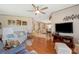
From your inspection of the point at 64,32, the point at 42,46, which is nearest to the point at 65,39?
the point at 64,32

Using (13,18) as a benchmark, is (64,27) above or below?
below

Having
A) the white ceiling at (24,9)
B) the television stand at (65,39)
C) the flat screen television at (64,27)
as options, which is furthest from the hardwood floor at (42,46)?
the white ceiling at (24,9)

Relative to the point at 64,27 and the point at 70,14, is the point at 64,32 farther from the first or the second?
the point at 70,14

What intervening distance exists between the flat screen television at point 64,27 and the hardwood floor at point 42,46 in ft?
0.70

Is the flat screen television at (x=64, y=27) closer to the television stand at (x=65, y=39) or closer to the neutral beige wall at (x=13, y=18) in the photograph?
the television stand at (x=65, y=39)

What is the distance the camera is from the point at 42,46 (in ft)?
7.30

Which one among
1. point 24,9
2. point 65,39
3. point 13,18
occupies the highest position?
point 24,9

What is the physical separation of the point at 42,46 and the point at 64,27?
17.1 inches

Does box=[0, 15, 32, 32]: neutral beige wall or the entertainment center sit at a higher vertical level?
box=[0, 15, 32, 32]: neutral beige wall

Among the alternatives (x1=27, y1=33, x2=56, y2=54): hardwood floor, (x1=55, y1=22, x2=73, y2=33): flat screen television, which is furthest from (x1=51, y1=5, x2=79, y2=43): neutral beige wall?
(x1=27, y1=33, x2=56, y2=54): hardwood floor

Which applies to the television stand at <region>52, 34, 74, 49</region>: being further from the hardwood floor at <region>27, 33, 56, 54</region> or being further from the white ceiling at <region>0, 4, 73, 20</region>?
the white ceiling at <region>0, 4, 73, 20</region>

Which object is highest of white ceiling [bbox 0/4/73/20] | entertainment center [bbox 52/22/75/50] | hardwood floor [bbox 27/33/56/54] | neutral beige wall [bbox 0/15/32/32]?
white ceiling [bbox 0/4/73/20]

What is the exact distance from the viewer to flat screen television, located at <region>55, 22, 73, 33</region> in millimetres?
2167

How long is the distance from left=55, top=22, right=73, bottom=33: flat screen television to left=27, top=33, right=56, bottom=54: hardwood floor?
0.70 feet
